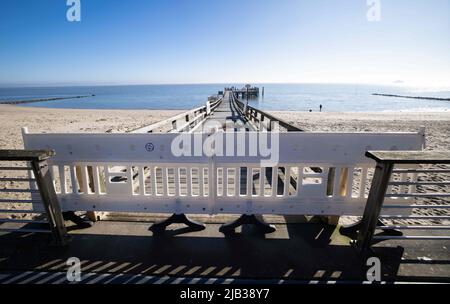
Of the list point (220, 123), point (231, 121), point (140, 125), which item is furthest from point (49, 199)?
point (140, 125)

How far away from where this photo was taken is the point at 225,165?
2.89 meters

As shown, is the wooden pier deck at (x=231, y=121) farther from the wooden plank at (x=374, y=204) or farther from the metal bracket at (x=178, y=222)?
the wooden plank at (x=374, y=204)

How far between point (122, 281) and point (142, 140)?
4.78 feet

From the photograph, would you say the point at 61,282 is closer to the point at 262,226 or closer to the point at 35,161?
the point at 35,161

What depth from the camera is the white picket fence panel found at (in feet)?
9.23

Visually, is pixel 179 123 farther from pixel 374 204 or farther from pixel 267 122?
pixel 374 204

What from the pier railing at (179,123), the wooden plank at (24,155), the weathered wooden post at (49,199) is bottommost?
the weathered wooden post at (49,199)

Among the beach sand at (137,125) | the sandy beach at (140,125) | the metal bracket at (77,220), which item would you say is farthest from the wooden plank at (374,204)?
the sandy beach at (140,125)

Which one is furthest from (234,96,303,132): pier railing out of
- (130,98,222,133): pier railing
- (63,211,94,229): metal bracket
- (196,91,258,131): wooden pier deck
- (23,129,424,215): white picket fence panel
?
(63,211,94,229): metal bracket

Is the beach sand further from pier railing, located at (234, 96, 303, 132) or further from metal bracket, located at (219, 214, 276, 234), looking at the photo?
metal bracket, located at (219, 214, 276, 234)

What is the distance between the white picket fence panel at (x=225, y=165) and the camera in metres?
2.81

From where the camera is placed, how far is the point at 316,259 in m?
2.53
